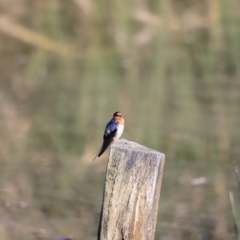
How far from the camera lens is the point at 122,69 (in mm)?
10828

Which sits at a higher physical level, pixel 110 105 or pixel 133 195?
pixel 110 105

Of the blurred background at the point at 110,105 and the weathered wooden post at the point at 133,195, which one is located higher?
the blurred background at the point at 110,105

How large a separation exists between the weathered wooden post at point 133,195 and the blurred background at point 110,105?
1863 mm

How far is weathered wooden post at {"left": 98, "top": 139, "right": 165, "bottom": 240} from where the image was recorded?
2732mm

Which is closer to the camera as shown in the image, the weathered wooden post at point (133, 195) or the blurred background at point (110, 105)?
the weathered wooden post at point (133, 195)

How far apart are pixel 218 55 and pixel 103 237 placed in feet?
30.8

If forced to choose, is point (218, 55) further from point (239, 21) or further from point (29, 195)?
point (29, 195)

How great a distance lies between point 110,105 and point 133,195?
5.62 metres

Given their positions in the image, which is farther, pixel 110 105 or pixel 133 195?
pixel 110 105

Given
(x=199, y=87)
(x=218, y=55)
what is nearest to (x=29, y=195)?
(x=199, y=87)

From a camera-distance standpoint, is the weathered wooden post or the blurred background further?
the blurred background

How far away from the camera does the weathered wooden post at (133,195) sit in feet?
8.96

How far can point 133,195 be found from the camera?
2740 mm

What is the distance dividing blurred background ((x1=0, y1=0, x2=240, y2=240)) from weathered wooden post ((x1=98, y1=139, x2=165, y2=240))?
1.86m
